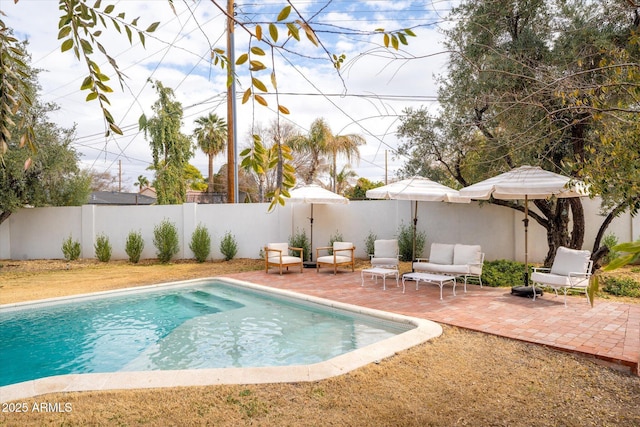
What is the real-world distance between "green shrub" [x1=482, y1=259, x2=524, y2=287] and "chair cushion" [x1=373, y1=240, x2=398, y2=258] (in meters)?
2.27

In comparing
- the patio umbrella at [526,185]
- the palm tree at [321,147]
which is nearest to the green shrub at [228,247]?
the patio umbrella at [526,185]

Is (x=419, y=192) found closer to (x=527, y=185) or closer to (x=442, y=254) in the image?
(x=442, y=254)

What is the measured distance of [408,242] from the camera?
13.0 meters

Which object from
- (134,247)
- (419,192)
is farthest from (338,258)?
(134,247)

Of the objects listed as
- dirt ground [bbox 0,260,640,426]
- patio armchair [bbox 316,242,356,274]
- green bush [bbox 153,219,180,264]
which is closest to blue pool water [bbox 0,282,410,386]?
dirt ground [bbox 0,260,640,426]

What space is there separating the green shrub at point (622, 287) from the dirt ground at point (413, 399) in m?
4.45

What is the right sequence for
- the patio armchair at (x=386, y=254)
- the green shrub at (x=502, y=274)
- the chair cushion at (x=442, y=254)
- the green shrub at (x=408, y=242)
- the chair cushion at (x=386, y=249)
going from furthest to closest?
the green shrub at (x=408, y=242), the chair cushion at (x=386, y=249), the patio armchair at (x=386, y=254), the chair cushion at (x=442, y=254), the green shrub at (x=502, y=274)

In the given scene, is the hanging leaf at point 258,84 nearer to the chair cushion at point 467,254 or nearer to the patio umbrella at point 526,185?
the patio umbrella at point 526,185

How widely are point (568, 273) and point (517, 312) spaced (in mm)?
1582

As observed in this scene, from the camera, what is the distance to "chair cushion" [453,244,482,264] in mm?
9125

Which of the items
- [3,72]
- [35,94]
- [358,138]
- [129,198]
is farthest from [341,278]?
[129,198]

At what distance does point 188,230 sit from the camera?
50.1 feet

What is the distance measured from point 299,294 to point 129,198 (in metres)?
34.6

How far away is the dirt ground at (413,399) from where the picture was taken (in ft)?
11.1
